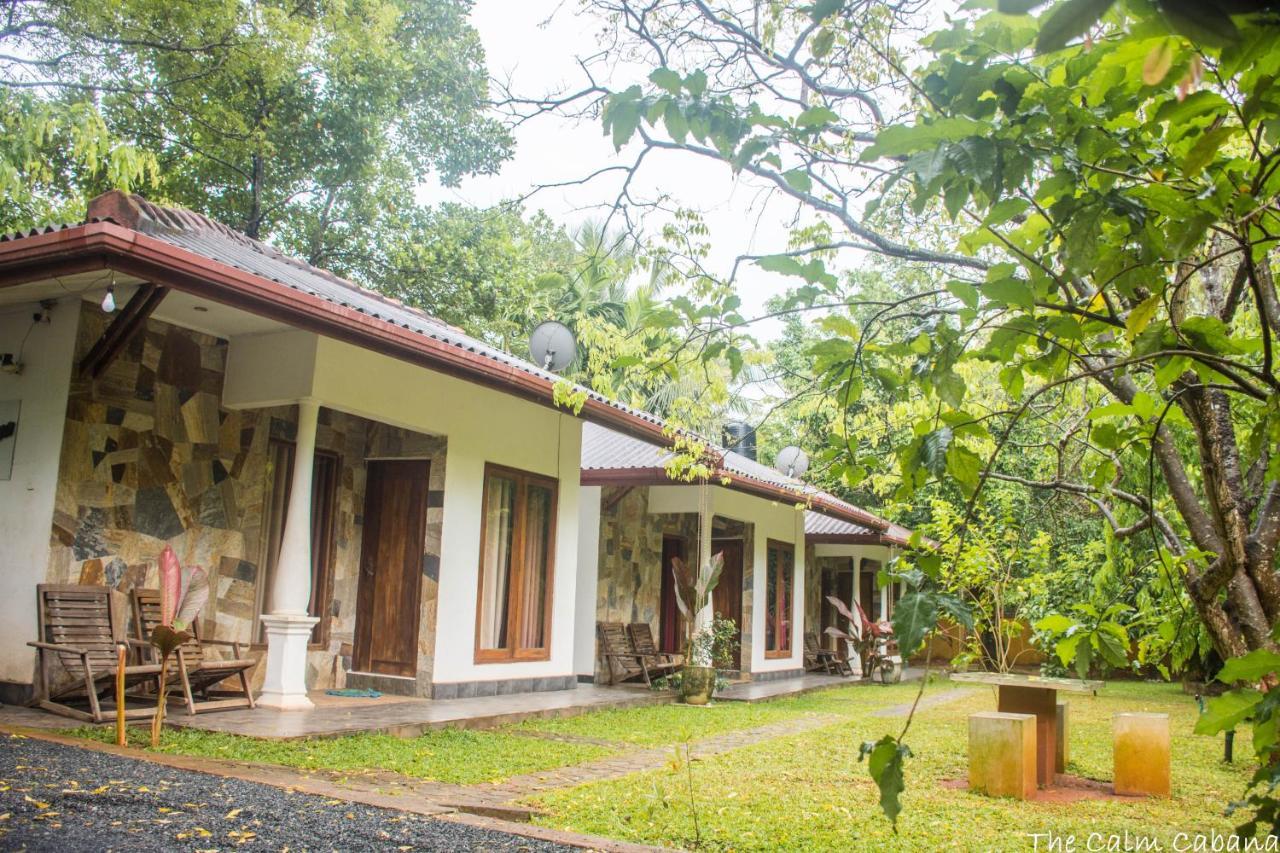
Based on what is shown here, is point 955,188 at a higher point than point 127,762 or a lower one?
higher

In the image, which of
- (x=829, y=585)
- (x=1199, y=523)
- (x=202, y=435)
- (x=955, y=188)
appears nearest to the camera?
(x=955, y=188)

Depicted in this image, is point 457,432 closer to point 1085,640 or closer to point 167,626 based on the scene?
point 167,626

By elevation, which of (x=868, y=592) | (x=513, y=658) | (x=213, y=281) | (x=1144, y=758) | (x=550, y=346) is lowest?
(x=1144, y=758)

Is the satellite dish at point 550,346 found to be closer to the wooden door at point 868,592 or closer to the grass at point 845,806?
the grass at point 845,806

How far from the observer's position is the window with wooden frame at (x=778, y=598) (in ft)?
50.5

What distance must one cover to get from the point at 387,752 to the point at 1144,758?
183 inches

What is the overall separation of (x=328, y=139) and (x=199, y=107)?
2150 mm

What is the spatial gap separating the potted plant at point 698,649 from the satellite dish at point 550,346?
275 centimetres

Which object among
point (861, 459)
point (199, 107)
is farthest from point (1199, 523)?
point (199, 107)

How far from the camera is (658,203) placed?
334 cm

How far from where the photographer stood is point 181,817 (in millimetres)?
3875

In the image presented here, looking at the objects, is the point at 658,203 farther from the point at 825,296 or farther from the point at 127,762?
the point at 127,762

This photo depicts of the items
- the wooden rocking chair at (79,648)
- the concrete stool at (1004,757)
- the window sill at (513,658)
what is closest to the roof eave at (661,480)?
A: the window sill at (513,658)

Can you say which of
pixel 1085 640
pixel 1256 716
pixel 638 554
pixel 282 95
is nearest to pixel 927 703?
pixel 638 554
